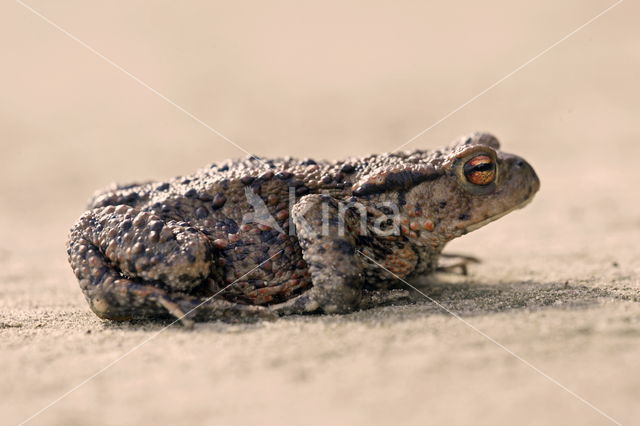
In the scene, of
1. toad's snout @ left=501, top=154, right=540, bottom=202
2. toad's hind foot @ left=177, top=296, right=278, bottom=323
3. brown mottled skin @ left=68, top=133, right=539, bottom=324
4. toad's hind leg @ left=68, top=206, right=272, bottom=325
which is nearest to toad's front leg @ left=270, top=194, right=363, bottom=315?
brown mottled skin @ left=68, top=133, right=539, bottom=324

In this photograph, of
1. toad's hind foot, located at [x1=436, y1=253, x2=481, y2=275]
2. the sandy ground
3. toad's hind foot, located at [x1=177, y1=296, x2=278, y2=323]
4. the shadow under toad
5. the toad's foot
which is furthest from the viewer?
toad's hind foot, located at [x1=436, y1=253, x2=481, y2=275]

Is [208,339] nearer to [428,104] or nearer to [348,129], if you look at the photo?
[348,129]

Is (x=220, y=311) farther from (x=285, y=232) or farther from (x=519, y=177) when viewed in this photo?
(x=519, y=177)

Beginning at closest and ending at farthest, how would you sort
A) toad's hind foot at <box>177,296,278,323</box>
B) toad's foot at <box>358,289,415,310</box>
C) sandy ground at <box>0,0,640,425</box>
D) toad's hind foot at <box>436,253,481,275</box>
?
1. sandy ground at <box>0,0,640,425</box>
2. toad's hind foot at <box>177,296,278,323</box>
3. toad's foot at <box>358,289,415,310</box>
4. toad's hind foot at <box>436,253,481,275</box>

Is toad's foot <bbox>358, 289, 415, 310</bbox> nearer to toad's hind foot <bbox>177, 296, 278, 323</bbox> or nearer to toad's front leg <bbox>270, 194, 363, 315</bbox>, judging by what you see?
toad's front leg <bbox>270, 194, 363, 315</bbox>

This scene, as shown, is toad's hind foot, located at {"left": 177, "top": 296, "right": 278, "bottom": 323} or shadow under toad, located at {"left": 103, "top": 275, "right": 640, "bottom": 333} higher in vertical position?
→ toad's hind foot, located at {"left": 177, "top": 296, "right": 278, "bottom": 323}

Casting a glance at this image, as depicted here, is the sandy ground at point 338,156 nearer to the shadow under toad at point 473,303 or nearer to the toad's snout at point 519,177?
the shadow under toad at point 473,303

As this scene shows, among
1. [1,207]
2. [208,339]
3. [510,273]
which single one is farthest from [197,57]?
[208,339]
